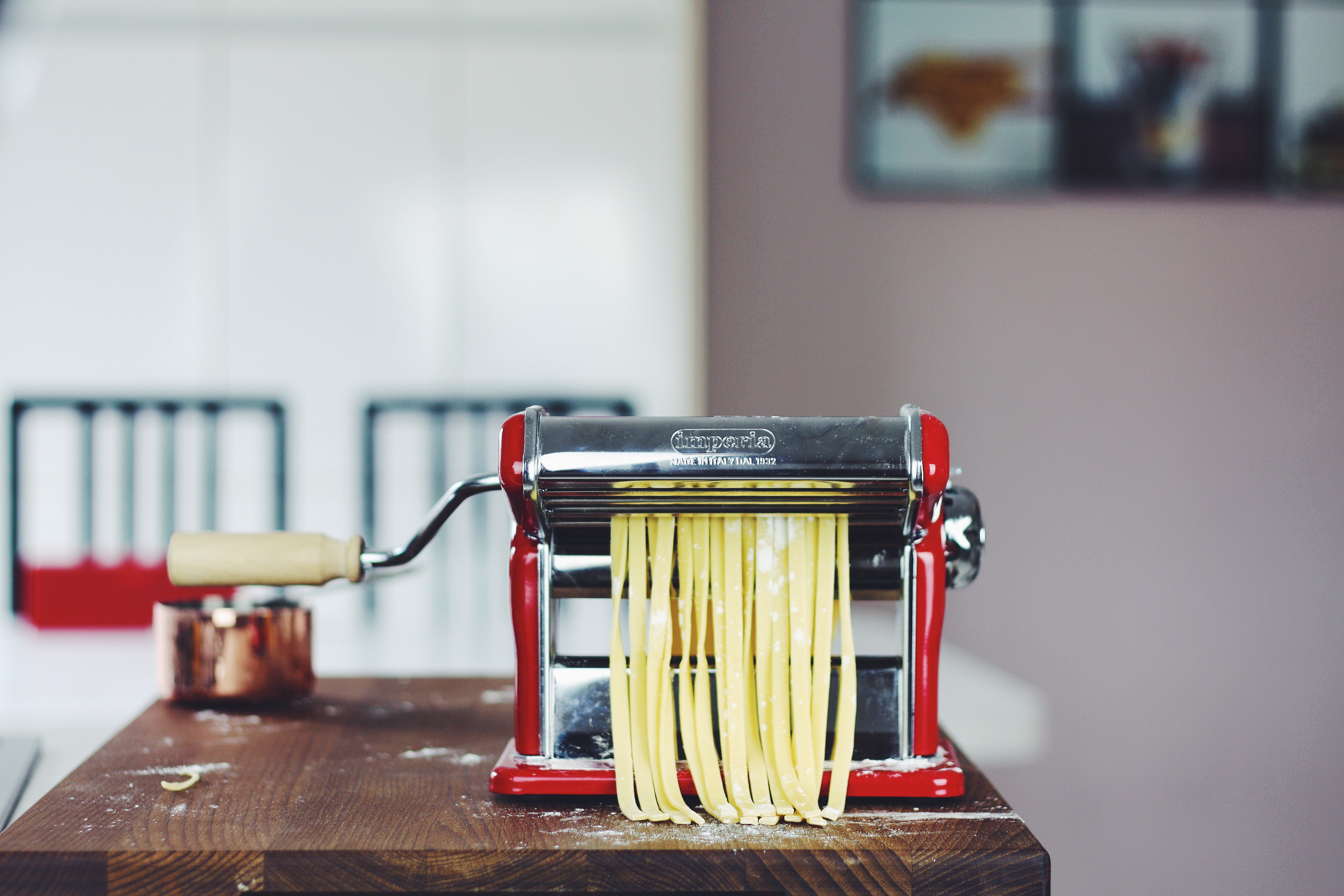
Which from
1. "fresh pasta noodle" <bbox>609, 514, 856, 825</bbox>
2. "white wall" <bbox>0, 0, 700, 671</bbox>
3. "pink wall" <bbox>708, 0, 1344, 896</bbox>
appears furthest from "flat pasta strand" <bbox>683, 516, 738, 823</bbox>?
"pink wall" <bbox>708, 0, 1344, 896</bbox>

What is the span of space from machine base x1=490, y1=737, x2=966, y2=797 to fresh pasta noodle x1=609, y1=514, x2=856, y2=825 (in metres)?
0.01

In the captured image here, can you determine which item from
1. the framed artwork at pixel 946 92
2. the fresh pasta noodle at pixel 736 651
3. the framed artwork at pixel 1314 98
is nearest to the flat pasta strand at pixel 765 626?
the fresh pasta noodle at pixel 736 651

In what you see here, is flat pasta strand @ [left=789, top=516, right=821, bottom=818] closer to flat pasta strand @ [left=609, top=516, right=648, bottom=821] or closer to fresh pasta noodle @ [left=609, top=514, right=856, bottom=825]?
fresh pasta noodle @ [left=609, top=514, right=856, bottom=825]

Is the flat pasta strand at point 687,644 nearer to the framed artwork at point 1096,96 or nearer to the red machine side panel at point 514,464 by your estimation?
the red machine side panel at point 514,464

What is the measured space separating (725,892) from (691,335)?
1.76m

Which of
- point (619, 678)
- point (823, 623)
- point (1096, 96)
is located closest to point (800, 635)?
point (823, 623)

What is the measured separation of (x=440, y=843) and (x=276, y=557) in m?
0.32

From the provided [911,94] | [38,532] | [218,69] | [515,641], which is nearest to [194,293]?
[218,69]

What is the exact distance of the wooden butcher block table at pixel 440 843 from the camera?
2.15ft

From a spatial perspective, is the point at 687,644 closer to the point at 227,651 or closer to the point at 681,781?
the point at 681,781

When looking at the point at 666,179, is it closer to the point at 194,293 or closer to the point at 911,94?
the point at 911,94

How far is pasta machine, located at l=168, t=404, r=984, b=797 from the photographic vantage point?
74cm

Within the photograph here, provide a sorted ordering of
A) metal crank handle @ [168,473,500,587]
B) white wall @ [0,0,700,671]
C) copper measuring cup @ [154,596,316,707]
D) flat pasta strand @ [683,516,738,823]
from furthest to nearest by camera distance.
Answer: white wall @ [0,0,700,671] → copper measuring cup @ [154,596,316,707] → metal crank handle @ [168,473,500,587] → flat pasta strand @ [683,516,738,823]

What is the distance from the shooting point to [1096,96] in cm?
266
